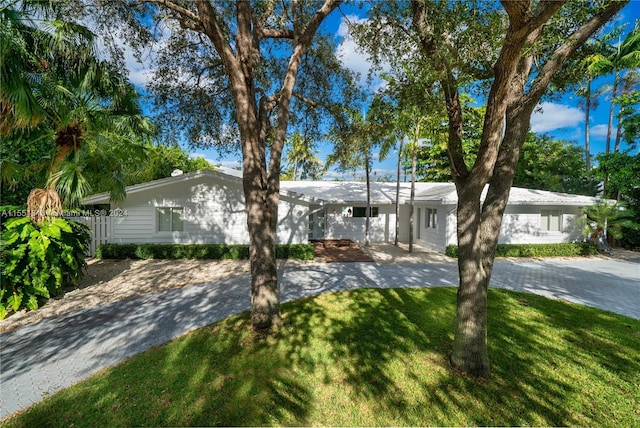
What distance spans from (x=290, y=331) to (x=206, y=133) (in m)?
6.60

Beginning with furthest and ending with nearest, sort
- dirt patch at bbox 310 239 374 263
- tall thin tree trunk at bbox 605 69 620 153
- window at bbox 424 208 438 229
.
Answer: tall thin tree trunk at bbox 605 69 620 153
window at bbox 424 208 438 229
dirt patch at bbox 310 239 374 263

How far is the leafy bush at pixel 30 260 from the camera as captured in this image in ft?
19.6

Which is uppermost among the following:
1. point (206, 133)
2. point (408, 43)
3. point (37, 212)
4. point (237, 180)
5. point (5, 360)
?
point (408, 43)

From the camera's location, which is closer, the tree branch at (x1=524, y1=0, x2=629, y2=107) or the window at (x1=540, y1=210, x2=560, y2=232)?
the tree branch at (x1=524, y1=0, x2=629, y2=107)

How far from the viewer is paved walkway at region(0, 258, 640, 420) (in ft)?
14.1

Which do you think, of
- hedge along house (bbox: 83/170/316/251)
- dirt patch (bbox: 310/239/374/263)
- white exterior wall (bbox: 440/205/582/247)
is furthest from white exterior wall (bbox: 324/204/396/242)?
white exterior wall (bbox: 440/205/582/247)

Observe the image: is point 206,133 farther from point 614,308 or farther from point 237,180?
point 614,308

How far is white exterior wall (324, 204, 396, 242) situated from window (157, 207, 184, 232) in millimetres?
8695

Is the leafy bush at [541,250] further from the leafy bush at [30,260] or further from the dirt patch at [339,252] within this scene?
the leafy bush at [30,260]

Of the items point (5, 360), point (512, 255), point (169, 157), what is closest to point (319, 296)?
point (5, 360)

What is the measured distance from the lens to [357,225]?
18250 millimetres

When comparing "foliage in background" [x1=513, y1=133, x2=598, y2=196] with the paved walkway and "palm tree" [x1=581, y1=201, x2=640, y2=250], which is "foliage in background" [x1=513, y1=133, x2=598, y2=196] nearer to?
"palm tree" [x1=581, y1=201, x2=640, y2=250]

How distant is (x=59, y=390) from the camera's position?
379 cm

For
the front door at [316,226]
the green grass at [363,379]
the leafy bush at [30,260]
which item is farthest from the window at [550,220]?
the leafy bush at [30,260]
